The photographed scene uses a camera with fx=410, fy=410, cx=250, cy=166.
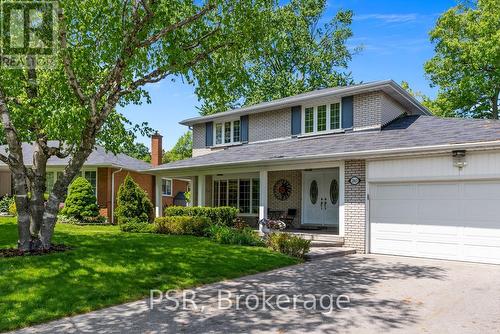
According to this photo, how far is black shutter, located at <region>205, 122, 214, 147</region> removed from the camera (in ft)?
69.5

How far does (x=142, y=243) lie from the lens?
40.2ft

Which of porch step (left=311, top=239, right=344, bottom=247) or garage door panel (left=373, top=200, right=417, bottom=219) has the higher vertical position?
garage door panel (left=373, top=200, right=417, bottom=219)

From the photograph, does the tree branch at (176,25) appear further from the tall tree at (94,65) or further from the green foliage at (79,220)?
the green foliage at (79,220)

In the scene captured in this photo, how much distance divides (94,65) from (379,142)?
8731 millimetres

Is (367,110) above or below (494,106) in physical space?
below

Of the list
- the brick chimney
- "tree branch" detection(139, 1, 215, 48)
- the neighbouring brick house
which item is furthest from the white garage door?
the brick chimney

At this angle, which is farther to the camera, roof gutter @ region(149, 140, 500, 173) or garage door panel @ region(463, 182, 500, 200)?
garage door panel @ region(463, 182, 500, 200)

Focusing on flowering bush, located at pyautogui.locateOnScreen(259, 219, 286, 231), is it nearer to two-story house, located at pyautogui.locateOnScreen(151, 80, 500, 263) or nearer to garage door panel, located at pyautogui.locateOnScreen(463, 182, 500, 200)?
two-story house, located at pyautogui.locateOnScreen(151, 80, 500, 263)

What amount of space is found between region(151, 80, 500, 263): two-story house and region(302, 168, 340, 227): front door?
4 centimetres

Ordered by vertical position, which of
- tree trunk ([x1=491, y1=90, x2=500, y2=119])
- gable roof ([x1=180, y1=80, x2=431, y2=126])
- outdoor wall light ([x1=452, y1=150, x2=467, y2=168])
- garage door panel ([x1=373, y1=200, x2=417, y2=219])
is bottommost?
garage door panel ([x1=373, y1=200, x2=417, y2=219])

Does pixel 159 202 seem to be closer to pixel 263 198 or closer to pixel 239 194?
pixel 239 194

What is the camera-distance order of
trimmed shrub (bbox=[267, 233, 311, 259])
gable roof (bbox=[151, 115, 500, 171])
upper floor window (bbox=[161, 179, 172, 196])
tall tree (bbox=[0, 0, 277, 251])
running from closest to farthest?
tall tree (bbox=[0, 0, 277, 251])
trimmed shrub (bbox=[267, 233, 311, 259])
gable roof (bbox=[151, 115, 500, 171])
upper floor window (bbox=[161, 179, 172, 196])

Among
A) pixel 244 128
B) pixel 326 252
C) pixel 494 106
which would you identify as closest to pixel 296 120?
pixel 244 128

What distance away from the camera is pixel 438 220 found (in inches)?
447
